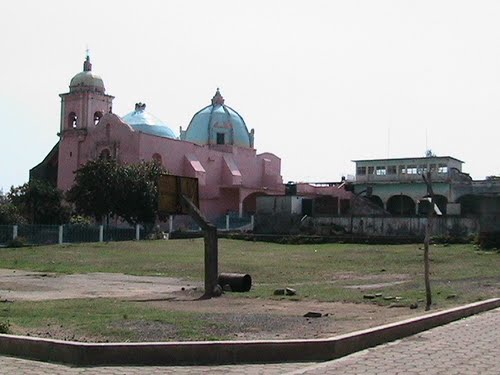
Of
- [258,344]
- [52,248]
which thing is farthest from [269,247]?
[258,344]

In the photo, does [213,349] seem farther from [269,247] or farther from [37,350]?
[269,247]

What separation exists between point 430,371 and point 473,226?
36.4 metres

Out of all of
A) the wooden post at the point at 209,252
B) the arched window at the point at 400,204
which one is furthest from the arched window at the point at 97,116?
the wooden post at the point at 209,252

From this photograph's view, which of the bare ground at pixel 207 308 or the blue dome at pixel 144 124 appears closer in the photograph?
the bare ground at pixel 207 308

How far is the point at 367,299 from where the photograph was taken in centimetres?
1478

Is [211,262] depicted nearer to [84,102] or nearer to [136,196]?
[136,196]

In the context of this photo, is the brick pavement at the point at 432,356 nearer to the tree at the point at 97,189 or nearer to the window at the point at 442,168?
the tree at the point at 97,189

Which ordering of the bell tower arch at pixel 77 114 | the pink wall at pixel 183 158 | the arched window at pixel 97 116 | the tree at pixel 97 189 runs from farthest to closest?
the arched window at pixel 97 116
the bell tower arch at pixel 77 114
the pink wall at pixel 183 158
the tree at pixel 97 189

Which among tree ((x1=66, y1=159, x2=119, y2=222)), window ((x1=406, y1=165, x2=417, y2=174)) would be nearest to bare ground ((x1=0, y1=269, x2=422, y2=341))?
tree ((x1=66, y1=159, x2=119, y2=222))

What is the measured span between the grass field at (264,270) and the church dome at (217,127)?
23.7 metres

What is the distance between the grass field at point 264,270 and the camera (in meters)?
11.7

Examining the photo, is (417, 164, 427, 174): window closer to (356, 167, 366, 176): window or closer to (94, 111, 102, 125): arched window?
(356, 167, 366, 176): window

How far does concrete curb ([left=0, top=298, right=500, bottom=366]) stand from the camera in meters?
8.05

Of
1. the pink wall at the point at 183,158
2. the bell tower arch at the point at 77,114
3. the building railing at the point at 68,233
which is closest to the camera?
the building railing at the point at 68,233
